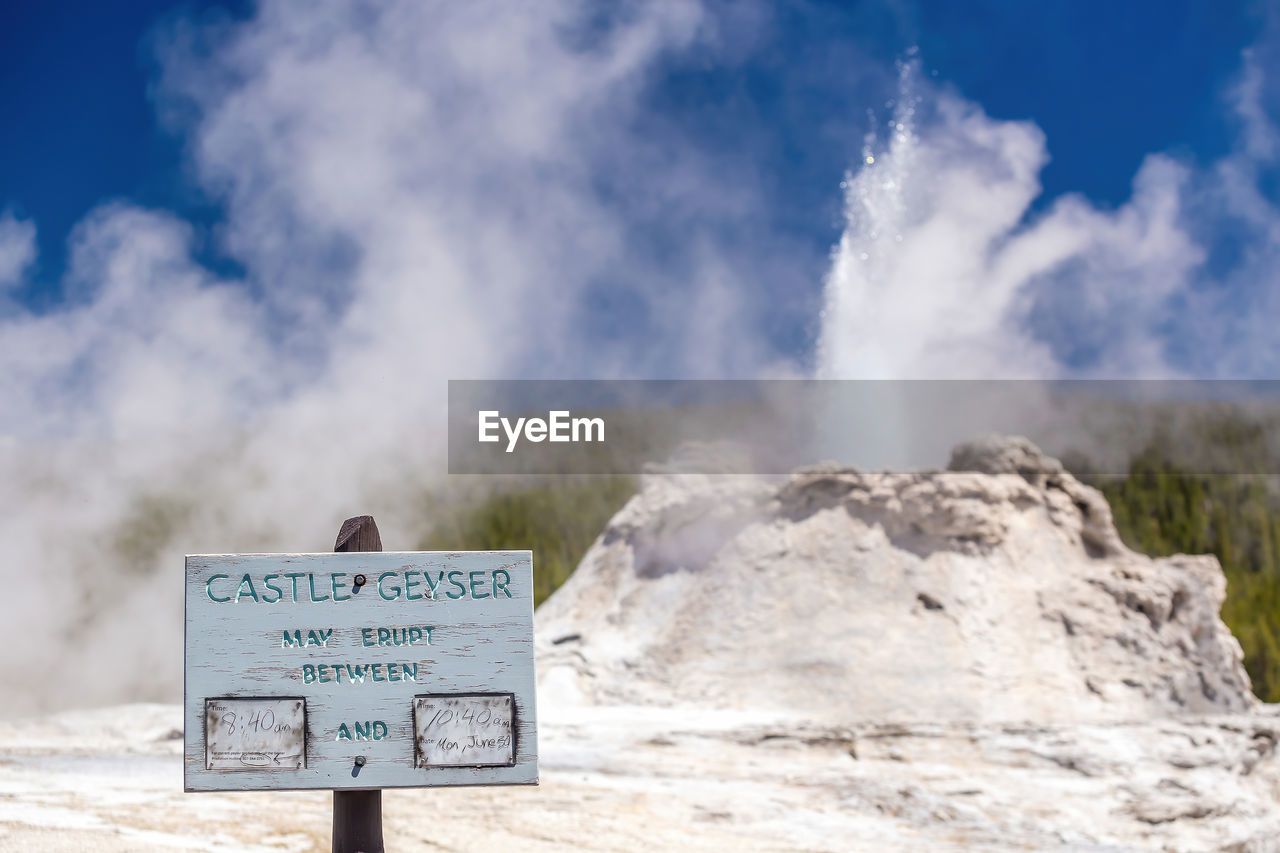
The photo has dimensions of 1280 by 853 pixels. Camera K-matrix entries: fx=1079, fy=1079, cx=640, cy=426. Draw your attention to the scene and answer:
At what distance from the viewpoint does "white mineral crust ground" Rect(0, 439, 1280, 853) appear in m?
5.54

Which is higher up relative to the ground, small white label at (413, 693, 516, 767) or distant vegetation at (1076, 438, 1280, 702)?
distant vegetation at (1076, 438, 1280, 702)

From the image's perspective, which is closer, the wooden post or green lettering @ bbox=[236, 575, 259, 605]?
green lettering @ bbox=[236, 575, 259, 605]

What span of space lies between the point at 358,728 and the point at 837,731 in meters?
5.78

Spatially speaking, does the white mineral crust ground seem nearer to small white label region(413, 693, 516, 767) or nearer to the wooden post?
the wooden post

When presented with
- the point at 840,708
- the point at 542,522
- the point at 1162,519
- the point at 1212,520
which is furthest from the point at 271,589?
the point at 1212,520

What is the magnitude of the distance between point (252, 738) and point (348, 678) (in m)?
0.25

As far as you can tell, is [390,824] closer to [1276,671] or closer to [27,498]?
[27,498]

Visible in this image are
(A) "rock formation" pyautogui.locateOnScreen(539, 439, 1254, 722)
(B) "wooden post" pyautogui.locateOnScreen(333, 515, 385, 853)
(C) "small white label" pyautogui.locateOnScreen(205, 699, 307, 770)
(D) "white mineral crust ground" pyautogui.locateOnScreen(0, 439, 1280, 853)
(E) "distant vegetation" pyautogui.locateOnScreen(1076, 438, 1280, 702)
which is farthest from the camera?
(E) "distant vegetation" pyautogui.locateOnScreen(1076, 438, 1280, 702)

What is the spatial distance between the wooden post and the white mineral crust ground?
215 centimetres

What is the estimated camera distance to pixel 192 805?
17.4 ft

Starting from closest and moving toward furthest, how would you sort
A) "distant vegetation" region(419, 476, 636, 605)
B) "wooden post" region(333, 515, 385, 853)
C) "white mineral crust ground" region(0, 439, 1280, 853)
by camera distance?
1. "wooden post" region(333, 515, 385, 853)
2. "white mineral crust ground" region(0, 439, 1280, 853)
3. "distant vegetation" region(419, 476, 636, 605)

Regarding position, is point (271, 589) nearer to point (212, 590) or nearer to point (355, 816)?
point (212, 590)

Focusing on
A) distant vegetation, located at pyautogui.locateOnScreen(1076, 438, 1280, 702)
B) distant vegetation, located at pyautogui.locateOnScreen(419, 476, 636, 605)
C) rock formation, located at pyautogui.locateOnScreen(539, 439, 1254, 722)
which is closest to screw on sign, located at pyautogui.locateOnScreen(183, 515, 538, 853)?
rock formation, located at pyautogui.locateOnScreen(539, 439, 1254, 722)

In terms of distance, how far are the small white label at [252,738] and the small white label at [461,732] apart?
272 millimetres
